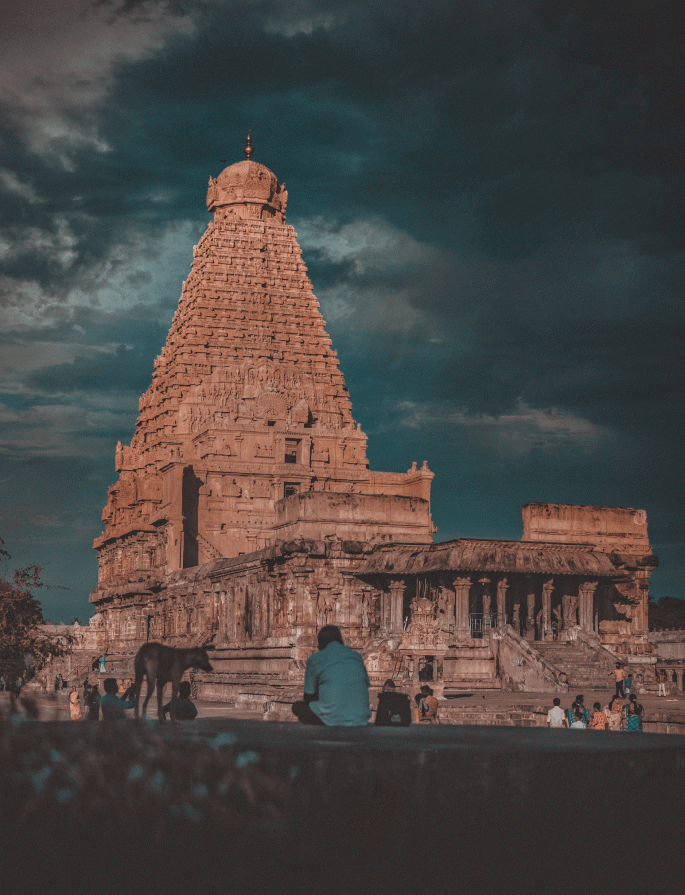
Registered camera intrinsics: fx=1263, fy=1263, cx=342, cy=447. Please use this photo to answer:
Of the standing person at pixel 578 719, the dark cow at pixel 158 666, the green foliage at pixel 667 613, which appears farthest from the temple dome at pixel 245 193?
the dark cow at pixel 158 666

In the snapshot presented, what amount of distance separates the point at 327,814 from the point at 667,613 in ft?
339

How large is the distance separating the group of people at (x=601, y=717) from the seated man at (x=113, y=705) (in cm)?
1020

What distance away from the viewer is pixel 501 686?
4409 cm

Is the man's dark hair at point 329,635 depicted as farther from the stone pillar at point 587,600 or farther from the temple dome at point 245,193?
the temple dome at point 245,193

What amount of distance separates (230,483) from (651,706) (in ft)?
158

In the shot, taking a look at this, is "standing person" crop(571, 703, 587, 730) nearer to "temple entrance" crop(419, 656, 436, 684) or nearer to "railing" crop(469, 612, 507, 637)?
"temple entrance" crop(419, 656, 436, 684)

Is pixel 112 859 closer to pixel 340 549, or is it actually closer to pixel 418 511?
pixel 340 549

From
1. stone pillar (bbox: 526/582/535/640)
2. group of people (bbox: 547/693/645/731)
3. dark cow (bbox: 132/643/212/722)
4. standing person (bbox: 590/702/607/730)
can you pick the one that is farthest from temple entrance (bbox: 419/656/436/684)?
dark cow (bbox: 132/643/212/722)

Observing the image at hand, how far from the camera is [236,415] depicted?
79125 millimetres

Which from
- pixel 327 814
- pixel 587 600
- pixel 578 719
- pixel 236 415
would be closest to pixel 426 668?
pixel 587 600

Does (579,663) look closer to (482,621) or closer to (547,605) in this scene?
(547,605)

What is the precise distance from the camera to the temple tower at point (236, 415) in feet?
252

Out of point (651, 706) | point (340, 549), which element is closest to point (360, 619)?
point (340, 549)

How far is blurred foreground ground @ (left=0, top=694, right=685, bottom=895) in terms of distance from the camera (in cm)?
662
